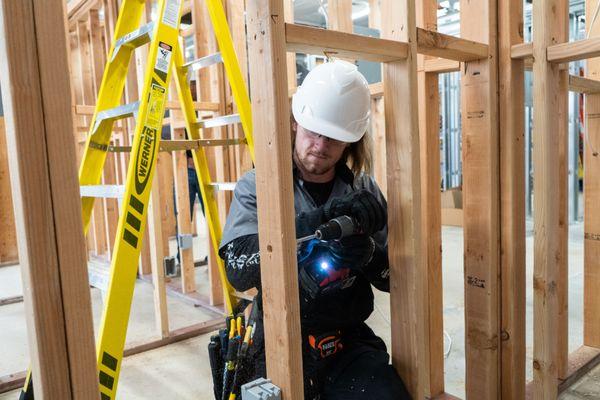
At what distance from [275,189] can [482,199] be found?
0.82m

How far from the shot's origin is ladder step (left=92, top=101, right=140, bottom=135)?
4.82 ft

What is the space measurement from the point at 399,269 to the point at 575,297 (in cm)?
294

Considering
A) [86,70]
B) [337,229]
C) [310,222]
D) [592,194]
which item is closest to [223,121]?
[310,222]

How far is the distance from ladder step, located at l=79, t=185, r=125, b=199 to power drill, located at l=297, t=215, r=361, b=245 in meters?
0.57

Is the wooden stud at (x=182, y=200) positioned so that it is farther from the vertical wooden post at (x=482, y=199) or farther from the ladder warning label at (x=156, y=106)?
the vertical wooden post at (x=482, y=199)

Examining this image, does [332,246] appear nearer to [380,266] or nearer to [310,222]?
[310,222]

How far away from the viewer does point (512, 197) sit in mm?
1462

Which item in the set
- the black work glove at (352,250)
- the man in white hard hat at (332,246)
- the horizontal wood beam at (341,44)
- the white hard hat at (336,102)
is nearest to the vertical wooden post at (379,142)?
the man in white hard hat at (332,246)

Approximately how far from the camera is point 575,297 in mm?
3475

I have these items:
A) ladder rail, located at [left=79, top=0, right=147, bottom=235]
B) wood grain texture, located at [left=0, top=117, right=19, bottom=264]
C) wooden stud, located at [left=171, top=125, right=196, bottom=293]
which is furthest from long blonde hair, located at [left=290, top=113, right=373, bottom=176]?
wood grain texture, located at [left=0, top=117, right=19, bottom=264]

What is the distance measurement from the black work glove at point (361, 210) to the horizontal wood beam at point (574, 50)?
2.19ft

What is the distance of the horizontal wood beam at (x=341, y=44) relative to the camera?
95 cm

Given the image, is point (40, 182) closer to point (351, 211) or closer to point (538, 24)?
point (351, 211)

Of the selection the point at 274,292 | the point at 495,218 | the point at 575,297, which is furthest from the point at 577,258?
the point at 274,292
